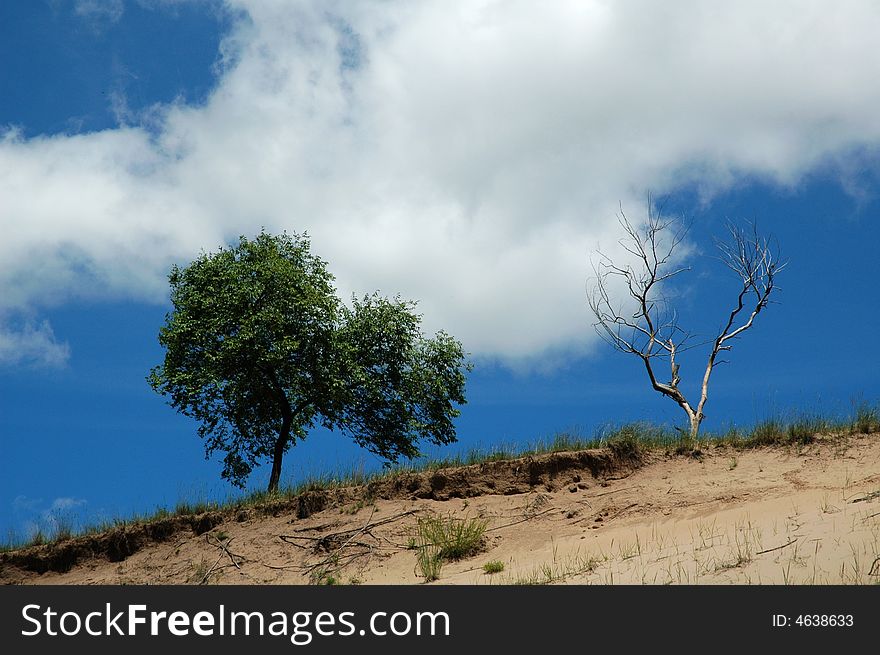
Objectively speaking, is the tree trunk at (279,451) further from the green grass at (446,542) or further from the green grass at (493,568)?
the green grass at (493,568)

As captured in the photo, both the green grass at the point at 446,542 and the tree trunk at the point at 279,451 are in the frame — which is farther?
the tree trunk at the point at 279,451

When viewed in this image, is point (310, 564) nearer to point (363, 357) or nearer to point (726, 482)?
point (726, 482)

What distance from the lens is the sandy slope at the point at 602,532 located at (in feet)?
46.3

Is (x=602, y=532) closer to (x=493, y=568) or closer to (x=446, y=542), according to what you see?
(x=493, y=568)

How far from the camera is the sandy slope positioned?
Answer: 14.1 meters

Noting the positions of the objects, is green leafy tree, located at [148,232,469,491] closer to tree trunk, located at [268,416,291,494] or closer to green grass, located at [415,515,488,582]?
tree trunk, located at [268,416,291,494]

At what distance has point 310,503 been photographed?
829 inches

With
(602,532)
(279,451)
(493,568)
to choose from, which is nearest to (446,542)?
(493,568)

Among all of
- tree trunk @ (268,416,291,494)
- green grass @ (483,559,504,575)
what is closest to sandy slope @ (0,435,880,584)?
green grass @ (483,559,504,575)

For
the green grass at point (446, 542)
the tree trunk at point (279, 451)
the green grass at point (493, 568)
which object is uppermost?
the tree trunk at point (279, 451)

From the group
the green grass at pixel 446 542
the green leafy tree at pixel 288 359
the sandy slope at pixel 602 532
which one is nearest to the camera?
the sandy slope at pixel 602 532

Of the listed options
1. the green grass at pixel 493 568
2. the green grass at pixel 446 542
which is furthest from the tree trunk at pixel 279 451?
the green grass at pixel 493 568

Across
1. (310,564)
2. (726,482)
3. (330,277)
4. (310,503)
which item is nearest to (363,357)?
(330,277)

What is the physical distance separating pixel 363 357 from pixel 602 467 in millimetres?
14909
